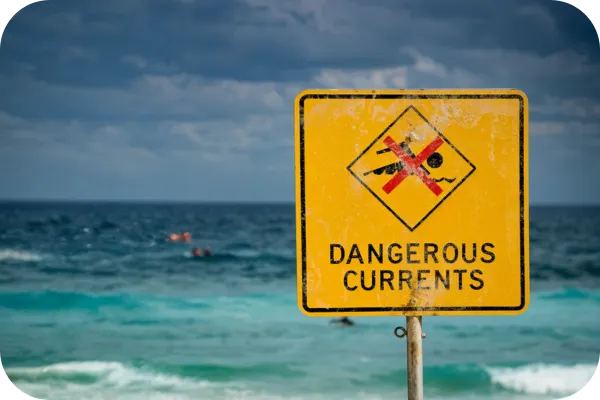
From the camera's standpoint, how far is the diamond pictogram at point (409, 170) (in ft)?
4.50

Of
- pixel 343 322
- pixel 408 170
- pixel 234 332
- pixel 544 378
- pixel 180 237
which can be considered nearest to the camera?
pixel 408 170

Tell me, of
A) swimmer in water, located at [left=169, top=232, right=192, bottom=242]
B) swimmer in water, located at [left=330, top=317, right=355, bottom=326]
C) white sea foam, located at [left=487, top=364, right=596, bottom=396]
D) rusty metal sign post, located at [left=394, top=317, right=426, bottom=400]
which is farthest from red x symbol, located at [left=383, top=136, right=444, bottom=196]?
swimmer in water, located at [left=169, top=232, right=192, bottom=242]

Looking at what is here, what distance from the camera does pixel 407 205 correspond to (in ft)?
4.51

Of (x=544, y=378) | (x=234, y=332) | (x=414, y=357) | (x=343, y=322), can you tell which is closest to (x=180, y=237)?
(x=234, y=332)

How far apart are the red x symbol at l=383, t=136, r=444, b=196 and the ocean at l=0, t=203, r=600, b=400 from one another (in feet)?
30.9

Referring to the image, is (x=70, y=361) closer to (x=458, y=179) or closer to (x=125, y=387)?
(x=125, y=387)

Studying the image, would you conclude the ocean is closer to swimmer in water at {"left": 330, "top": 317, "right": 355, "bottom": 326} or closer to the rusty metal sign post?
swimmer in water at {"left": 330, "top": 317, "right": 355, "bottom": 326}

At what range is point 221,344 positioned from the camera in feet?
52.0

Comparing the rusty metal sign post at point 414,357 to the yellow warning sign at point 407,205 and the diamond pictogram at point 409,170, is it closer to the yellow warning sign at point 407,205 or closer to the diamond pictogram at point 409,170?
the yellow warning sign at point 407,205

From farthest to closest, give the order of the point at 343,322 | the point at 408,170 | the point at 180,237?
the point at 180,237, the point at 343,322, the point at 408,170

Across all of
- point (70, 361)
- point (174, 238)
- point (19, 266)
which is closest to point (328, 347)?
point (70, 361)

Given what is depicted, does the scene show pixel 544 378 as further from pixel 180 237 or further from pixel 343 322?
pixel 180 237

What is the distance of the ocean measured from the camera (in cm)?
1164

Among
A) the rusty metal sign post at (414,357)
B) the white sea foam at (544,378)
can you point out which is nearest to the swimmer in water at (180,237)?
the white sea foam at (544,378)
